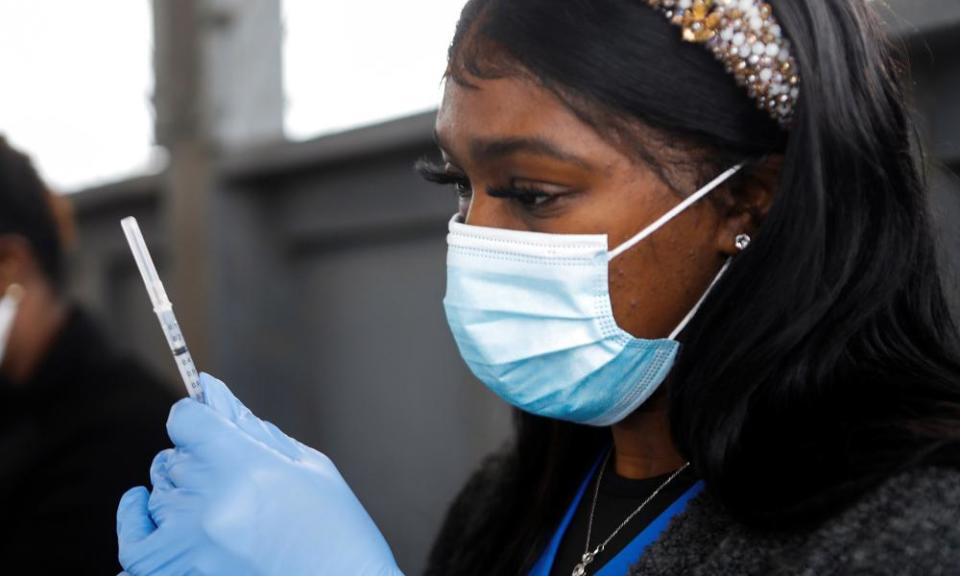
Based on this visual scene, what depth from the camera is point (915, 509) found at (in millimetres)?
1120

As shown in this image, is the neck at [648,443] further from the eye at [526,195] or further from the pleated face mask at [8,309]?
the pleated face mask at [8,309]

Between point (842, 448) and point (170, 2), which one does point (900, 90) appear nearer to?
point (842, 448)

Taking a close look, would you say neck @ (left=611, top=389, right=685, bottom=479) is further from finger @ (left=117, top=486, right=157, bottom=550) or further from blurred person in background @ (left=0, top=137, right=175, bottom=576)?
blurred person in background @ (left=0, top=137, right=175, bottom=576)

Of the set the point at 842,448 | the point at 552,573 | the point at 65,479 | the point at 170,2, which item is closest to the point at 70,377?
the point at 65,479

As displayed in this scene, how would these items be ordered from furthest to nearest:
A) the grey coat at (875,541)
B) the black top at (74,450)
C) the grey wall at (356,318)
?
the grey wall at (356,318) < the black top at (74,450) < the grey coat at (875,541)

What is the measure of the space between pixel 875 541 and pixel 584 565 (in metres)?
0.47

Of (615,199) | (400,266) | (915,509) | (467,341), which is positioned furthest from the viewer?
(400,266)

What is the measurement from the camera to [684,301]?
1.42 meters

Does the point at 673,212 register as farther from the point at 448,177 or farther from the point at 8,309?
the point at 8,309

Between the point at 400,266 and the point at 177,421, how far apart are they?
2378mm

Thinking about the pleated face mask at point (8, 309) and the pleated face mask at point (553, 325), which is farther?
the pleated face mask at point (8, 309)

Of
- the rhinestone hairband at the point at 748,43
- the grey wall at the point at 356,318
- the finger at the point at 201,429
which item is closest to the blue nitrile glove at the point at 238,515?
the finger at the point at 201,429

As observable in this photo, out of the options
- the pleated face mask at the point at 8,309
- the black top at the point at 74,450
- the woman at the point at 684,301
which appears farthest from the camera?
the pleated face mask at the point at 8,309

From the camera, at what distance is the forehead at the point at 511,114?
1.38 meters
